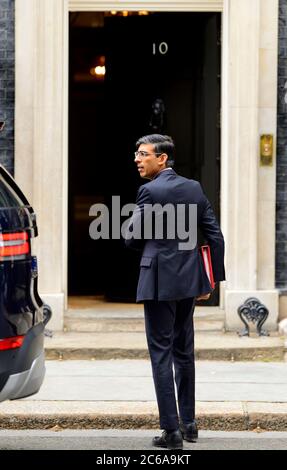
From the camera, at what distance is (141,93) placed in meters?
12.3

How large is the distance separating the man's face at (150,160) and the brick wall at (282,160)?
3811 mm

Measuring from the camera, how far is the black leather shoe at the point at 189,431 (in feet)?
26.4

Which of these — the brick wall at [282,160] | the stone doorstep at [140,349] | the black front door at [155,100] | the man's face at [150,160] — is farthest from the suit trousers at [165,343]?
the black front door at [155,100]

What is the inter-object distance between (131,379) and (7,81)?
331 centimetres

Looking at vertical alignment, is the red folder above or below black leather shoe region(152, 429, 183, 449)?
above

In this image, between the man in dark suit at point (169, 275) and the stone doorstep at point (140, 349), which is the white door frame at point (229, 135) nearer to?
the stone doorstep at point (140, 349)

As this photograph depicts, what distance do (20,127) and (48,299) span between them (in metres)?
1.68

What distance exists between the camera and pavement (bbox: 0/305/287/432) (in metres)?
8.66

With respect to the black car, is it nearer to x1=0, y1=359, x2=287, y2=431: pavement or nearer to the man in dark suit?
the man in dark suit

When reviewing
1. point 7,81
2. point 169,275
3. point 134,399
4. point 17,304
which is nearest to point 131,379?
point 134,399

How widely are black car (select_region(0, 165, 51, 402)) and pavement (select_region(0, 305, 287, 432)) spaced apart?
5.76ft

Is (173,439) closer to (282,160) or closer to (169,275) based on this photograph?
(169,275)

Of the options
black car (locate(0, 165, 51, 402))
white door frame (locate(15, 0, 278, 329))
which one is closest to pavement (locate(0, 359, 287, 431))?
white door frame (locate(15, 0, 278, 329))

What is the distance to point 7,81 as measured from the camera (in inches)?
452
